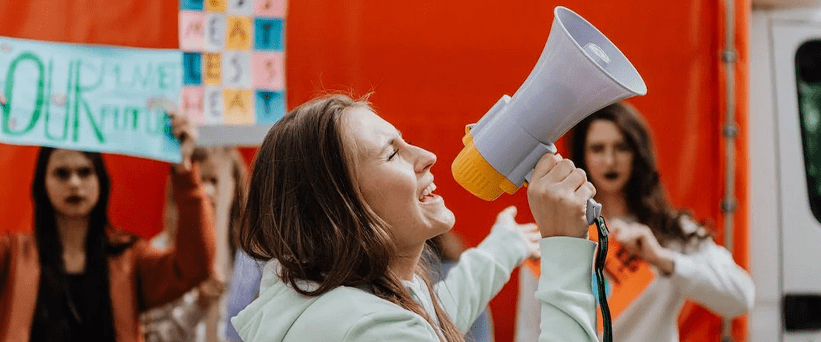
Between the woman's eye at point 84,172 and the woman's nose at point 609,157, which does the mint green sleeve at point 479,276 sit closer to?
the woman's nose at point 609,157

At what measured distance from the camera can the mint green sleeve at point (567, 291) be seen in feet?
4.79

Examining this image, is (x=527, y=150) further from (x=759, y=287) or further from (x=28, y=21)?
(x=759, y=287)

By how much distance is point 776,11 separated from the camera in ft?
12.1

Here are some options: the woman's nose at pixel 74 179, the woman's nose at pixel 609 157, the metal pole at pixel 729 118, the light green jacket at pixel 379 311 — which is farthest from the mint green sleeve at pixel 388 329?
the metal pole at pixel 729 118

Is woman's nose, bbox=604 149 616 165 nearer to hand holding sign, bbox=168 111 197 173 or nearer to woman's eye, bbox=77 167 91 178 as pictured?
hand holding sign, bbox=168 111 197 173

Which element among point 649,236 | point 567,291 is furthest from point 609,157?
point 567,291

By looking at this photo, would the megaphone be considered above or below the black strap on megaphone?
above

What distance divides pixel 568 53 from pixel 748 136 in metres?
2.18

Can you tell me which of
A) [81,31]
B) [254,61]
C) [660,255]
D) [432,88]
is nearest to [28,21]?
[81,31]

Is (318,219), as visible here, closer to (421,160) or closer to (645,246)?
(421,160)

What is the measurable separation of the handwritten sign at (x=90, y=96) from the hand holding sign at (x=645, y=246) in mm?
1315

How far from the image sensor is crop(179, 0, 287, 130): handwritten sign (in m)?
3.10

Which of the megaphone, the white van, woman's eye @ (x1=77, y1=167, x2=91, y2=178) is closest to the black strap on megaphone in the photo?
the megaphone

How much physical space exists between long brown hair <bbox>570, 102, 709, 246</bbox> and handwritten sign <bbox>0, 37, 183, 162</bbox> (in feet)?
4.38
